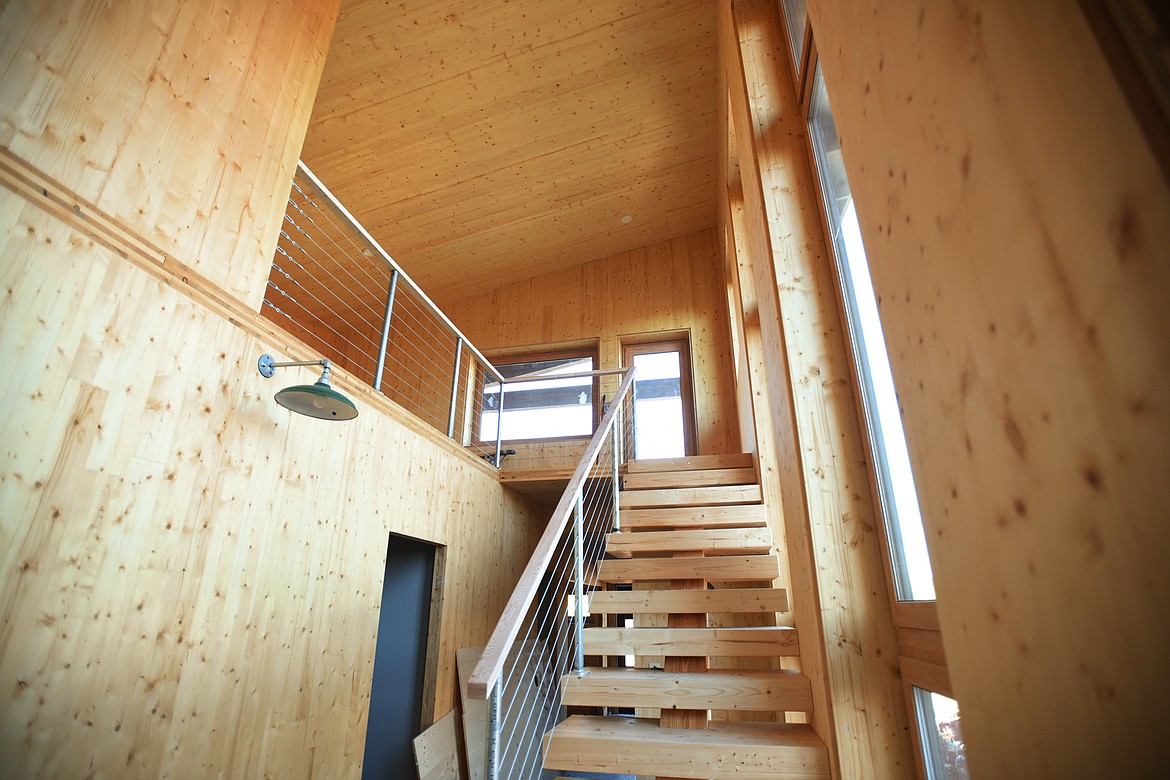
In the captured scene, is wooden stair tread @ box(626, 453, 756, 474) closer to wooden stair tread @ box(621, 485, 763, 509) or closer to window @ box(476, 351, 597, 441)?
wooden stair tread @ box(621, 485, 763, 509)

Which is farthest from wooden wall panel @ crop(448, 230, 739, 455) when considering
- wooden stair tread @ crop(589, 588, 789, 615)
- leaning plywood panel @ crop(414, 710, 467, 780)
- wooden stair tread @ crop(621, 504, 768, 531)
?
leaning plywood panel @ crop(414, 710, 467, 780)

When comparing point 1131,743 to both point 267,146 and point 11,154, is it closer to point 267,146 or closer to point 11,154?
point 11,154

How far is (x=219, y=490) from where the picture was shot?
90.4 inches

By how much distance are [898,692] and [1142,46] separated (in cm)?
191

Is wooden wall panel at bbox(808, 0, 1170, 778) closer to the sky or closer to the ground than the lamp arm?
closer to the ground

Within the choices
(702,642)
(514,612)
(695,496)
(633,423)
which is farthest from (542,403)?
(514,612)

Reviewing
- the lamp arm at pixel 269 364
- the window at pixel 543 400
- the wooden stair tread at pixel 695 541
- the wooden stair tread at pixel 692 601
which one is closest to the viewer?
→ the lamp arm at pixel 269 364

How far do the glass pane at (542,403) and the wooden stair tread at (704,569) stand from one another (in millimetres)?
3292

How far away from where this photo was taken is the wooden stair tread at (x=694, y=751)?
1.96 metres

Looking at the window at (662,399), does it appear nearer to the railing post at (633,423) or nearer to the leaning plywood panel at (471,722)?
the railing post at (633,423)

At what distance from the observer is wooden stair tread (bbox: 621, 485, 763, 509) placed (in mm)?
3895

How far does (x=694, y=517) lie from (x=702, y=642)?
3.80ft

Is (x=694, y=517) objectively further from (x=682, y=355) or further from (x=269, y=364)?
(x=682, y=355)

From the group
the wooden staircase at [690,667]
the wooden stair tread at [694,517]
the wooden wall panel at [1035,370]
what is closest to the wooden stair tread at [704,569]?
the wooden staircase at [690,667]
